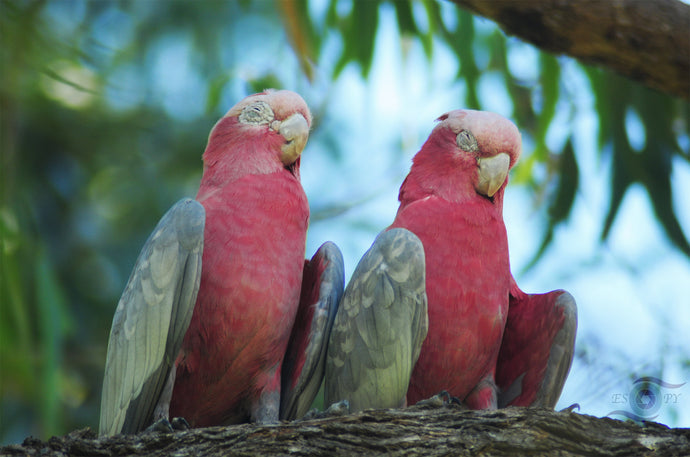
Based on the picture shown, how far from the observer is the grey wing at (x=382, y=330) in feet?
12.8

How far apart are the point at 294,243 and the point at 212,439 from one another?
1195mm

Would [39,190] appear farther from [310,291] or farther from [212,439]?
[212,439]

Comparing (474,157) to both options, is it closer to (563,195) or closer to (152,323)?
(152,323)

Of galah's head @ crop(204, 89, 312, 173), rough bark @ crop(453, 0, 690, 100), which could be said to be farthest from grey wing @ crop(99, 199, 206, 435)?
rough bark @ crop(453, 0, 690, 100)

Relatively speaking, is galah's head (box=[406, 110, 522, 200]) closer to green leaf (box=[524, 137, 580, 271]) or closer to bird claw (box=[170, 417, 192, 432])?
A: bird claw (box=[170, 417, 192, 432])

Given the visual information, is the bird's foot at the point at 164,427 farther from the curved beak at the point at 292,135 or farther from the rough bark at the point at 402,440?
the curved beak at the point at 292,135

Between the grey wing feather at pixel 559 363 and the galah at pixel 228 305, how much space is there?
1.12 metres

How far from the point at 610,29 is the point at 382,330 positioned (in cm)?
251

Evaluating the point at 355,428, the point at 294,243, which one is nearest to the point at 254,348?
the point at 294,243

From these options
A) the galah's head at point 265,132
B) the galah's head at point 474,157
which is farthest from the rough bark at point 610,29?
the galah's head at point 265,132

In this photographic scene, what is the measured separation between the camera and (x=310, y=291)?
439 centimetres

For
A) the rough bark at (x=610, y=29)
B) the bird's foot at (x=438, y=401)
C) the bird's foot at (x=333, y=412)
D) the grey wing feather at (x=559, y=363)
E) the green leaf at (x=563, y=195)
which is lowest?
the bird's foot at (x=333, y=412)

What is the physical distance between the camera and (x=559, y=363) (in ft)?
13.9

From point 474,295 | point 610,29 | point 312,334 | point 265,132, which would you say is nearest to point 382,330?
point 312,334
